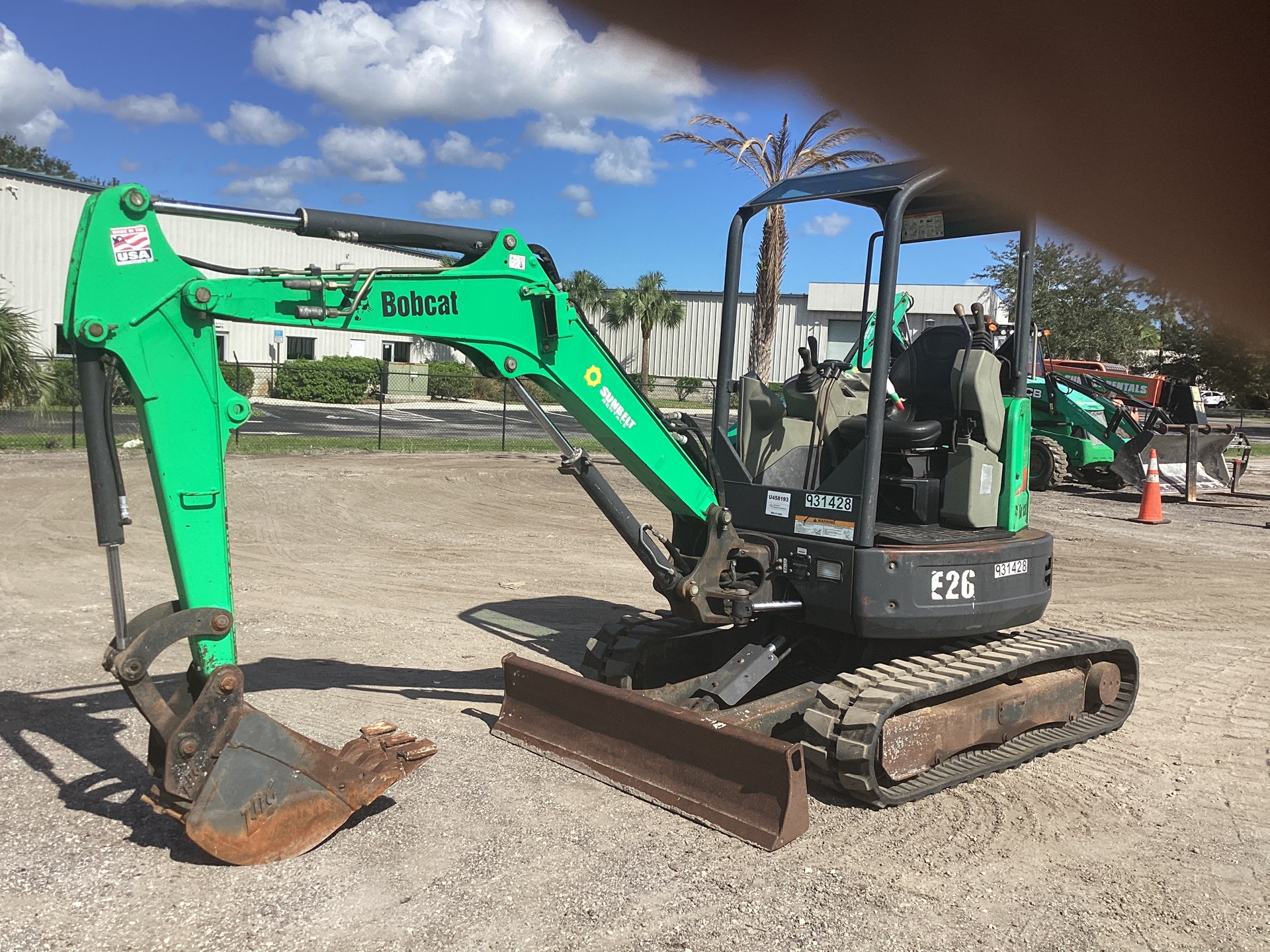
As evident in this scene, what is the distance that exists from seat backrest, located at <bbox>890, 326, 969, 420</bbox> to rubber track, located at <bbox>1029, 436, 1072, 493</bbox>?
13.5 metres

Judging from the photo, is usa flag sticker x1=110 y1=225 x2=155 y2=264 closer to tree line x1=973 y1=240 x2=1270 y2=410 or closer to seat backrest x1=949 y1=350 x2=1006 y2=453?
tree line x1=973 y1=240 x2=1270 y2=410

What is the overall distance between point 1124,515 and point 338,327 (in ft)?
49.1

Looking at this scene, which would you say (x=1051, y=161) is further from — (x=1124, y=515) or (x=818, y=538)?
(x=1124, y=515)

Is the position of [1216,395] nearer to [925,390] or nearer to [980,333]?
[980,333]

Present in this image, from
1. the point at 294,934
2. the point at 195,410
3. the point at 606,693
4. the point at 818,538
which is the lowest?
Answer: the point at 294,934

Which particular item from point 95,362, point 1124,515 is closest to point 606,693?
point 95,362

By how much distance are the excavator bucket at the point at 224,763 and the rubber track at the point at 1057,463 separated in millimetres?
16879

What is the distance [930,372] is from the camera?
22.2 feet

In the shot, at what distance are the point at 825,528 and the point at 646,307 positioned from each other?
5148 centimetres

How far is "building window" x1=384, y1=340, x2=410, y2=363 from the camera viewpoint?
49031mm

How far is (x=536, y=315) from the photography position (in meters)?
5.43

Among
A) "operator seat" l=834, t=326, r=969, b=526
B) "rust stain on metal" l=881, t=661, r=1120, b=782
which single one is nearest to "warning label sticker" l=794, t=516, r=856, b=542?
"operator seat" l=834, t=326, r=969, b=526

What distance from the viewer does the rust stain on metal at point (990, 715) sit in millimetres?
5539

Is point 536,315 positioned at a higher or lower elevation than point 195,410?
higher
